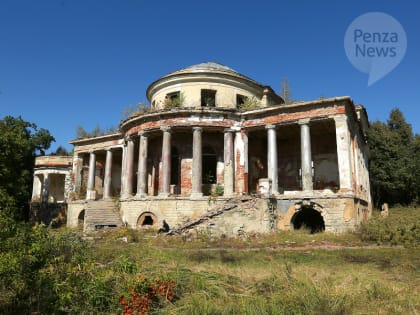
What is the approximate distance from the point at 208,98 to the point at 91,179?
11.1m

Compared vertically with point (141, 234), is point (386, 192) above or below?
above

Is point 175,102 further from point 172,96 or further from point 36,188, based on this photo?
point 36,188

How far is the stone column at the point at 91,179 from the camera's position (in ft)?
83.2

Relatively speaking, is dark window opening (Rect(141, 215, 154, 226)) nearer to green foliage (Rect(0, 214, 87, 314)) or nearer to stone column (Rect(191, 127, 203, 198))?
stone column (Rect(191, 127, 203, 198))

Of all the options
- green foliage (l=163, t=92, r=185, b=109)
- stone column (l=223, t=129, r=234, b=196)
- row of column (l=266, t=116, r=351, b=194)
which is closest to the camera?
row of column (l=266, t=116, r=351, b=194)

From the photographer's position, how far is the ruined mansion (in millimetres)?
16766

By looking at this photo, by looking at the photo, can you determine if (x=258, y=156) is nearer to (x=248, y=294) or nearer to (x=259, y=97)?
(x=259, y=97)

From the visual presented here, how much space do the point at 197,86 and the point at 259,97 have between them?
464 cm

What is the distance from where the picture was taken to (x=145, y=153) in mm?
20484

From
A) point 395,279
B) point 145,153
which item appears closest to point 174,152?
point 145,153

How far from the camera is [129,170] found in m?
21.5

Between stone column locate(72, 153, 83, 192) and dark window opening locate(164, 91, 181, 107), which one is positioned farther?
stone column locate(72, 153, 83, 192)

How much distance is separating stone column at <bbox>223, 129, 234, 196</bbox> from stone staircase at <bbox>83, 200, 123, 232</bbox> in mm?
6476

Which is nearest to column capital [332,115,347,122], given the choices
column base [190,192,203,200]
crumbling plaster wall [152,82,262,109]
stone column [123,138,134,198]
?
crumbling plaster wall [152,82,262,109]
